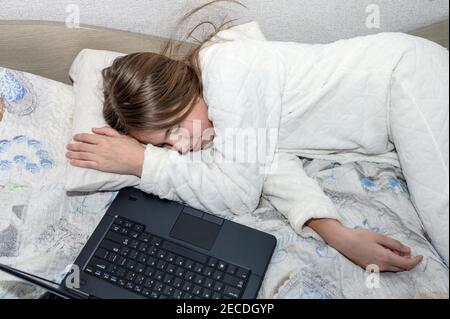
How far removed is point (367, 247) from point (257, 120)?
29 cm

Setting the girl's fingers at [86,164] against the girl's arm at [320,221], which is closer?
the girl's arm at [320,221]

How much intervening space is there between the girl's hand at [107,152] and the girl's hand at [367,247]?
0.36 meters

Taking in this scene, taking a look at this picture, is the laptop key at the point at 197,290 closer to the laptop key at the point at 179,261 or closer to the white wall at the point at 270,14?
the laptop key at the point at 179,261

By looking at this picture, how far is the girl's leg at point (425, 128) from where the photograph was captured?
744 mm

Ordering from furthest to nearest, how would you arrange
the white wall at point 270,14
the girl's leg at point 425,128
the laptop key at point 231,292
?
the white wall at point 270,14 < the laptop key at point 231,292 < the girl's leg at point 425,128

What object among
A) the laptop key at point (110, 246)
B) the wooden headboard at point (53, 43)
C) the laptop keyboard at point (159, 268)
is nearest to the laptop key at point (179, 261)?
the laptop keyboard at point (159, 268)

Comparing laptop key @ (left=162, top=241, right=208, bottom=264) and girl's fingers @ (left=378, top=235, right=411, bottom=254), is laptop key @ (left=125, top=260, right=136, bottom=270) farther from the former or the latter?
girl's fingers @ (left=378, top=235, right=411, bottom=254)

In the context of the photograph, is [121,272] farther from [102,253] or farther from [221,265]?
[221,265]

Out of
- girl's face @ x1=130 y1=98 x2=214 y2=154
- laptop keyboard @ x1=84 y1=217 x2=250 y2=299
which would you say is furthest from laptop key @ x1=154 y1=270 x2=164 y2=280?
girl's face @ x1=130 y1=98 x2=214 y2=154

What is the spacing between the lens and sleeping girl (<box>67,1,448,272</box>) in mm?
916

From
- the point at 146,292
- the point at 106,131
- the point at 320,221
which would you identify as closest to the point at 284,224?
the point at 320,221

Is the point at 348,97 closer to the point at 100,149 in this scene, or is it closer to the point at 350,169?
the point at 350,169

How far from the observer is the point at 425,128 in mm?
797

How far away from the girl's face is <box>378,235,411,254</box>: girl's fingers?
0.37 metres
